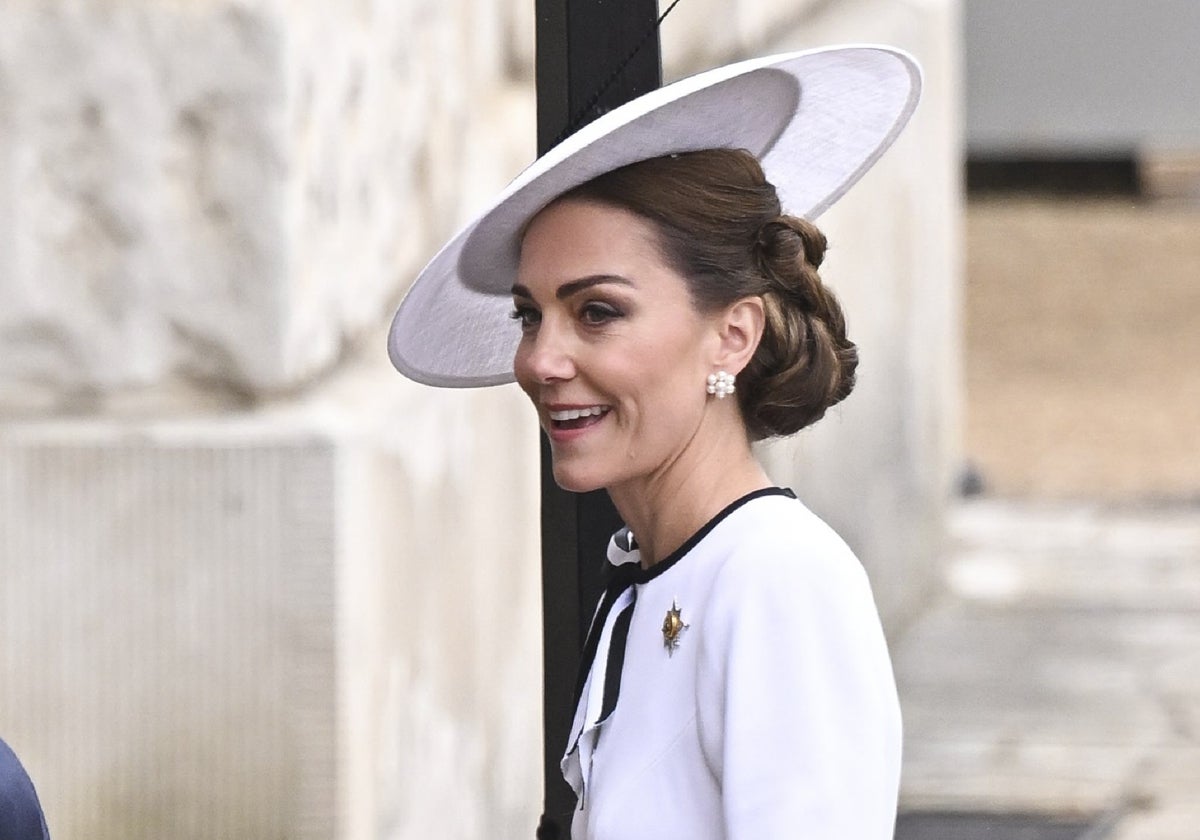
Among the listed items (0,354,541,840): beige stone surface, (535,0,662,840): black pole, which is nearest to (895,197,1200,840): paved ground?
(0,354,541,840): beige stone surface

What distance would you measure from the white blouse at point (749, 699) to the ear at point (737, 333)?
13 cm

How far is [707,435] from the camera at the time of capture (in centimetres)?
193

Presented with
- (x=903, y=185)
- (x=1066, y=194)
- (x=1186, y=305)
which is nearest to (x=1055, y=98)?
(x=1066, y=194)

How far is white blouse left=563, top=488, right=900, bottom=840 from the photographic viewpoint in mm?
1695

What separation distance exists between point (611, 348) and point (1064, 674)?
474cm

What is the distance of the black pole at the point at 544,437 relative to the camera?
212 centimetres

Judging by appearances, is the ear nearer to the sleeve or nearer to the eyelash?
the eyelash

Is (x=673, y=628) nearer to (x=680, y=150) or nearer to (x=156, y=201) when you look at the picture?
(x=680, y=150)

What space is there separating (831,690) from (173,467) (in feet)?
5.81

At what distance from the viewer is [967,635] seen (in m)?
6.97

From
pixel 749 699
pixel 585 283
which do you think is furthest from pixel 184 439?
pixel 749 699

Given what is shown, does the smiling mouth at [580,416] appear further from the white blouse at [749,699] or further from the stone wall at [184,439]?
the stone wall at [184,439]

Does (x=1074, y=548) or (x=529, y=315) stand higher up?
(x=529, y=315)

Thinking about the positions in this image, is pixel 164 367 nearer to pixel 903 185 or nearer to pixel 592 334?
pixel 592 334
